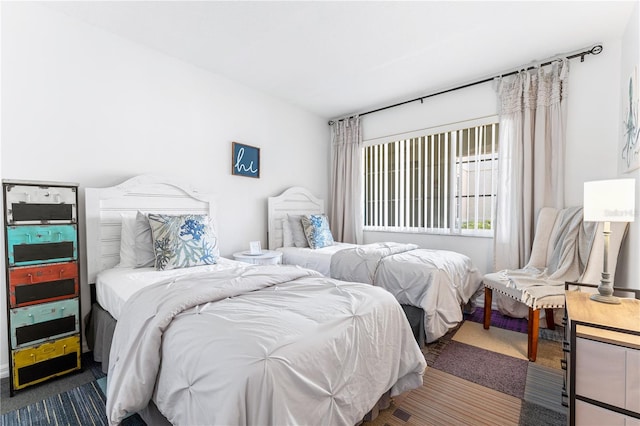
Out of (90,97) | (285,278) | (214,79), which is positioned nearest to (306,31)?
(214,79)

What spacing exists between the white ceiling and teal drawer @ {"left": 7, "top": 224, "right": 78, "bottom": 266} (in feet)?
5.37

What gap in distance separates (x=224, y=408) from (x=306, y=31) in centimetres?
261

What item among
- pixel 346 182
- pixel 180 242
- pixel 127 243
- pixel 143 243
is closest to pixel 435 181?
pixel 346 182

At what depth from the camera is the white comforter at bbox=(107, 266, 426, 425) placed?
931 mm

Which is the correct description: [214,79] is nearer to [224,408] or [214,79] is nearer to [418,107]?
[418,107]

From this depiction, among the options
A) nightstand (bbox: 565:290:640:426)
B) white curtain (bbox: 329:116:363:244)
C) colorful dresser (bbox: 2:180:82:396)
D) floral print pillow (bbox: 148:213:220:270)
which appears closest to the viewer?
nightstand (bbox: 565:290:640:426)

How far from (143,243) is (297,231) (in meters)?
1.75

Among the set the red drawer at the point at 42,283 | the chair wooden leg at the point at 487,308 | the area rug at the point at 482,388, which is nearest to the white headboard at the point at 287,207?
the red drawer at the point at 42,283

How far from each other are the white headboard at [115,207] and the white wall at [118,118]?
14cm

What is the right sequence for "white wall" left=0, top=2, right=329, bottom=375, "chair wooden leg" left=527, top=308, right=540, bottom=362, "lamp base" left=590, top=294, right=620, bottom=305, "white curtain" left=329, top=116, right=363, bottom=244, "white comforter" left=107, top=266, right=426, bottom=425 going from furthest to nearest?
"white curtain" left=329, top=116, right=363, bottom=244 → "chair wooden leg" left=527, top=308, right=540, bottom=362 → "white wall" left=0, top=2, right=329, bottom=375 → "lamp base" left=590, top=294, right=620, bottom=305 → "white comforter" left=107, top=266, right=426, bottom=425

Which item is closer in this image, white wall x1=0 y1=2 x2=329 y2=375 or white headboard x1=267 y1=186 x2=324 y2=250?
white wall x1=0 y1=2 x2=329 y2=375

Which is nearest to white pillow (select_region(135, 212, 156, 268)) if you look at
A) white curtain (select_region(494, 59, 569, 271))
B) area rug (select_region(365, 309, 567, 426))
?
area rug (select_region(365, 309, 567, 426))

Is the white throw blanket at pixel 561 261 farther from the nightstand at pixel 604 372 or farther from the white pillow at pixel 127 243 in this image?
the white pillow at pixel 127 243

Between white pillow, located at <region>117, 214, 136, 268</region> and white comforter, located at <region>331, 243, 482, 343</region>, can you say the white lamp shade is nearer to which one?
white comforter, located at <region>331, 243, 482, 343</region>
